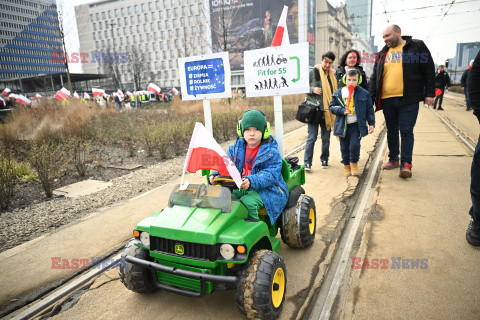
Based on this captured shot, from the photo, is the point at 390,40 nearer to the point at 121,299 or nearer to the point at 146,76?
the point at 121,299

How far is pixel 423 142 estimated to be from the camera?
7.73 meters

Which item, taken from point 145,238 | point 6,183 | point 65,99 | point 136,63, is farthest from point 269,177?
point 136,63

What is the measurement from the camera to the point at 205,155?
2.55 metres

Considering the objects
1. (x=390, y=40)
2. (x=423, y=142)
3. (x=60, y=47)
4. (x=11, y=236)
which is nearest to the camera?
(x=11, y=236)

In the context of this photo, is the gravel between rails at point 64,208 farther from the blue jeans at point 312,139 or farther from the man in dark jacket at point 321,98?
the man in dark jacket at point 321,98

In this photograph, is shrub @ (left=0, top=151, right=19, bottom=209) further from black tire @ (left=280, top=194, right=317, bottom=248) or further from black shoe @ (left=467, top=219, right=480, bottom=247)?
black shoe @ (left=467, top=219, right=480, bottom=247)

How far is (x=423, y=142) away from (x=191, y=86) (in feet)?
21.4

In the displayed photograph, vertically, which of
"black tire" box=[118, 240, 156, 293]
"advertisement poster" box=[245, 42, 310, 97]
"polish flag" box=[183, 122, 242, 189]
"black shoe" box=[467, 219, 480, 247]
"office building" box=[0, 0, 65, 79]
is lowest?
"black shoe" box=[467, 219, 480, 247]

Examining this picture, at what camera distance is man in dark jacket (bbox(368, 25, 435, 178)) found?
4832 millimetres

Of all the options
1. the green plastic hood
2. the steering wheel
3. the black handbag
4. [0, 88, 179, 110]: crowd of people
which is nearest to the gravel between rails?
the green plastic hood

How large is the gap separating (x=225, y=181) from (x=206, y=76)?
2138 mm

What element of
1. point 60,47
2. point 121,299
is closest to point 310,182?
point 121,299

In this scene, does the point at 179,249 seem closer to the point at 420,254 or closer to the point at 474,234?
the point at 420,254

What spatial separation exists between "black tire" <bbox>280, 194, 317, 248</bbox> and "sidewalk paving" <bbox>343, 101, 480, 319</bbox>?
558 millimetres
